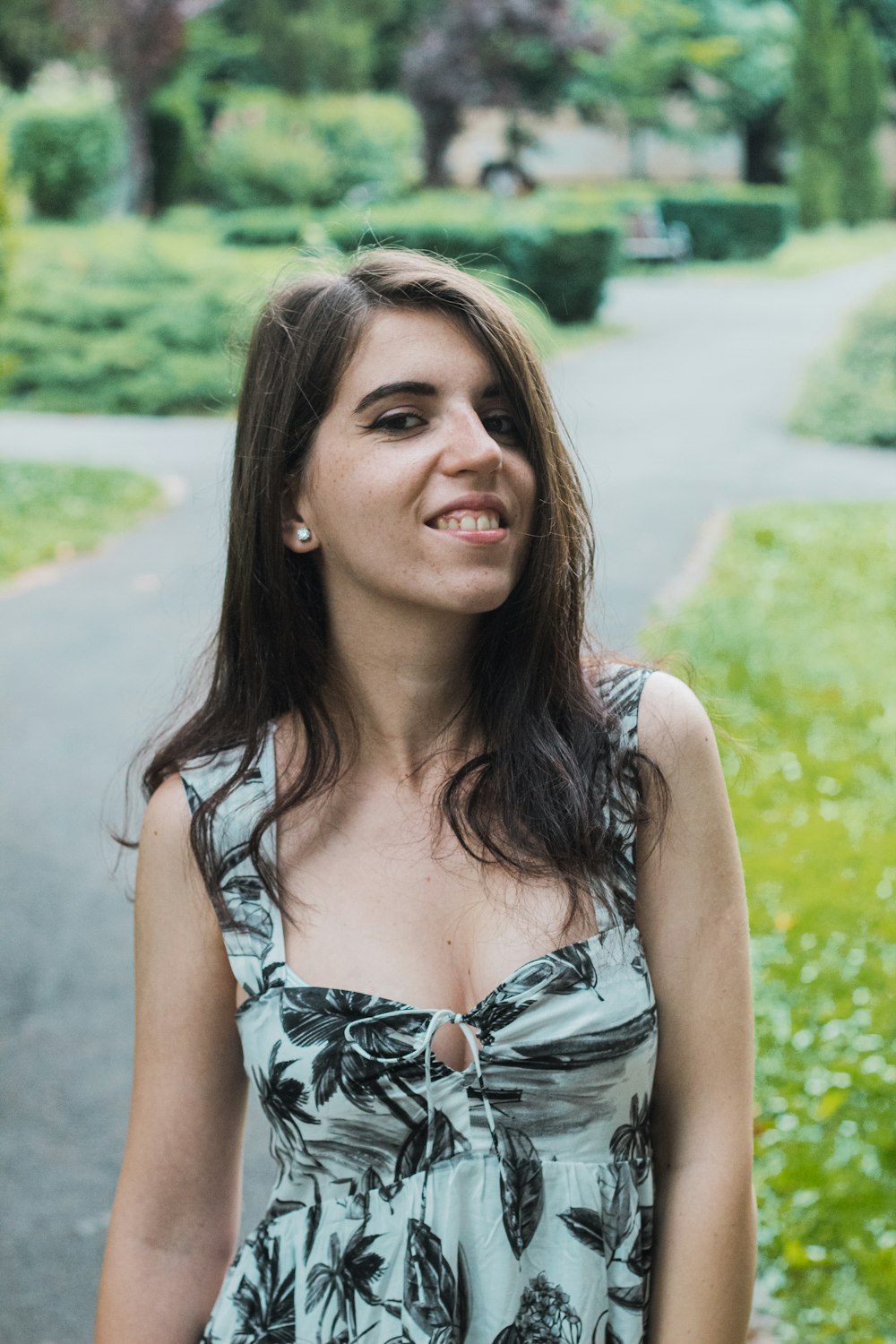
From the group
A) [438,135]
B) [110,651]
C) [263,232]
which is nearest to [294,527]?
[110,651]

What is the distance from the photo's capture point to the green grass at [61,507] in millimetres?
10523

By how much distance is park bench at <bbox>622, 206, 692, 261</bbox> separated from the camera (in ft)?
101

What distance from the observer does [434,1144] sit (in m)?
1.74

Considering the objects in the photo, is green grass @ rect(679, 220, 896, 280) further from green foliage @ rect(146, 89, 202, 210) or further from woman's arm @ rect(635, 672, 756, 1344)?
woman's arm @ rect(635, 672, 756, 1344)

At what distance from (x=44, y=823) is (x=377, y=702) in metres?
4.53

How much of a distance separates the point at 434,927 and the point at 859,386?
1334 cm

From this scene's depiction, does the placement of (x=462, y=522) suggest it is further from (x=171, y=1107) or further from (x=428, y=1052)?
(x=171, y=1107)

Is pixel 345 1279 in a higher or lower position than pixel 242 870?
lower

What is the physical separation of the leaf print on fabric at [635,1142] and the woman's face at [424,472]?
592mm

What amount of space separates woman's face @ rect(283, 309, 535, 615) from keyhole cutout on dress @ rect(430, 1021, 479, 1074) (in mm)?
473

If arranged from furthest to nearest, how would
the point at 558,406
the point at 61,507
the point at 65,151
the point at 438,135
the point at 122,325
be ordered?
1. the point at 438,135
2. the point at 65,151
3. the point at 122,325
4. the point at 61,507
5. the point at 558,406

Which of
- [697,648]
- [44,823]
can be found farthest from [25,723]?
[697,648]

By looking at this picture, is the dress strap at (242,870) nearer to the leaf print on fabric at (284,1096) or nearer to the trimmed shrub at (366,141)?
the leaf print on fabric at (284,1096)

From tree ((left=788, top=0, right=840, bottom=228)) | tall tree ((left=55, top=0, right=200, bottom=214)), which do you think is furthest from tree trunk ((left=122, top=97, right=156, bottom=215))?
tree ((left=788, top=0, right=840, bottom=228))
